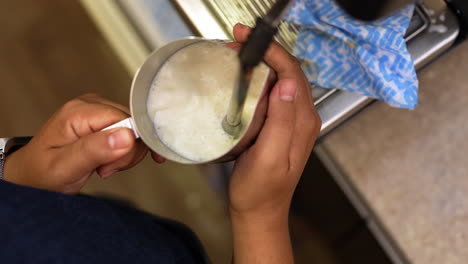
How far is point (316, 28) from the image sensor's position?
0.57 metres

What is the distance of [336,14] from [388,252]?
0.38 m

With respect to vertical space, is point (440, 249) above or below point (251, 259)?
below

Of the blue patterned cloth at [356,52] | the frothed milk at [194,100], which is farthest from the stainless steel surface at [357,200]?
the frothed milk at [194,100]

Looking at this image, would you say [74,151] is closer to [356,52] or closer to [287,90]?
[287,90]

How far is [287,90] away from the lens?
447mm

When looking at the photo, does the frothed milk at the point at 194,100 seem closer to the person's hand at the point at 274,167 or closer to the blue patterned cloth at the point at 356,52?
the person's hand at the point at 274,167

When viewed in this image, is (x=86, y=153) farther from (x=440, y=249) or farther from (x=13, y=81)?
(x=13, y=81)

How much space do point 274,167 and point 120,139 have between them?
0.18m

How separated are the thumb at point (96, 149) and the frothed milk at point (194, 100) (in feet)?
0.16

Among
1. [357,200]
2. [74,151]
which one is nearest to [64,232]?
[74,151]

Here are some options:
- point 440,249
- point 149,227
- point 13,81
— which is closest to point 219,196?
point 149,227

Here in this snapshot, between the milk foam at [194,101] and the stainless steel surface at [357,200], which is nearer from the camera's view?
the milk foam at [194,101]

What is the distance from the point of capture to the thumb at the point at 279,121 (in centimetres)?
45

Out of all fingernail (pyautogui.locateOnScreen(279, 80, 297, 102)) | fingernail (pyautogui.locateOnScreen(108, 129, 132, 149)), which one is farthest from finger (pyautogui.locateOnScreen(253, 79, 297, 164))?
fingernail (pyautogui.locateOnScreen(108, 129, 132, 149))
